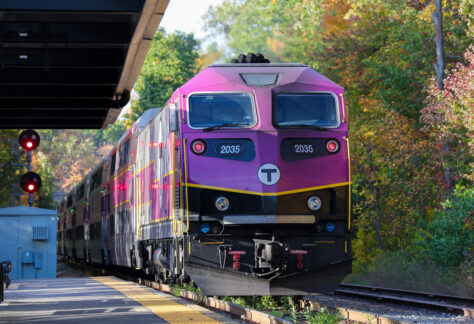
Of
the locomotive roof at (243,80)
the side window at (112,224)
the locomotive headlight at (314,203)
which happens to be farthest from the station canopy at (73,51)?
the side window at (112,224)

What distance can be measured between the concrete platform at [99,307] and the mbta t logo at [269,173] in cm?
227

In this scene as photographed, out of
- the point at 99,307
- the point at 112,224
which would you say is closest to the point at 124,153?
the point at 112,224

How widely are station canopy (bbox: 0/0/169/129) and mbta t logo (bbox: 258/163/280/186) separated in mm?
2632

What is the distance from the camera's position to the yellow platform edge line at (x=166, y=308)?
11484 mm

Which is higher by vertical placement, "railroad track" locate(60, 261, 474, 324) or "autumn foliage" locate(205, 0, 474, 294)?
"autumn foliage" locate(205, 0, 474, 294)

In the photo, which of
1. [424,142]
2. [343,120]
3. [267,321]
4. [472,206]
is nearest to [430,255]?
[472,206]

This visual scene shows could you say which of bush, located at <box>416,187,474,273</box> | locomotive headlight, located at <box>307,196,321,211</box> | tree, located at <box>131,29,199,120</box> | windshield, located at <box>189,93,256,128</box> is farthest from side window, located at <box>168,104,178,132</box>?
tree, located at <box>131,29,199,120</box>

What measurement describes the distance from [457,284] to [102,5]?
439 inches

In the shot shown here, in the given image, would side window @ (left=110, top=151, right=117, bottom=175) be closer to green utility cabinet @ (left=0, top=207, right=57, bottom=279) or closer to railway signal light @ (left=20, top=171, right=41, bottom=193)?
green utility cabinet @ (left=0, top=207, right=57, bottom=279)

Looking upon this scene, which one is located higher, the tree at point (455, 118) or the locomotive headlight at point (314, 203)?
the tree at point (455, 118)

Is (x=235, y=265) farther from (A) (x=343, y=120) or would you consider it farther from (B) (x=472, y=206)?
(B) (x=472, y=206)

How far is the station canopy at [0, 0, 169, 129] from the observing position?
36.7ft

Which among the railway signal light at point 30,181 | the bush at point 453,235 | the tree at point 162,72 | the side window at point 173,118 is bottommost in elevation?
the bush at point 453,235

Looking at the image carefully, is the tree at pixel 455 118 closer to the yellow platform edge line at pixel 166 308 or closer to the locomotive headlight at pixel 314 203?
the locomotive headlight at pixel 314 203
